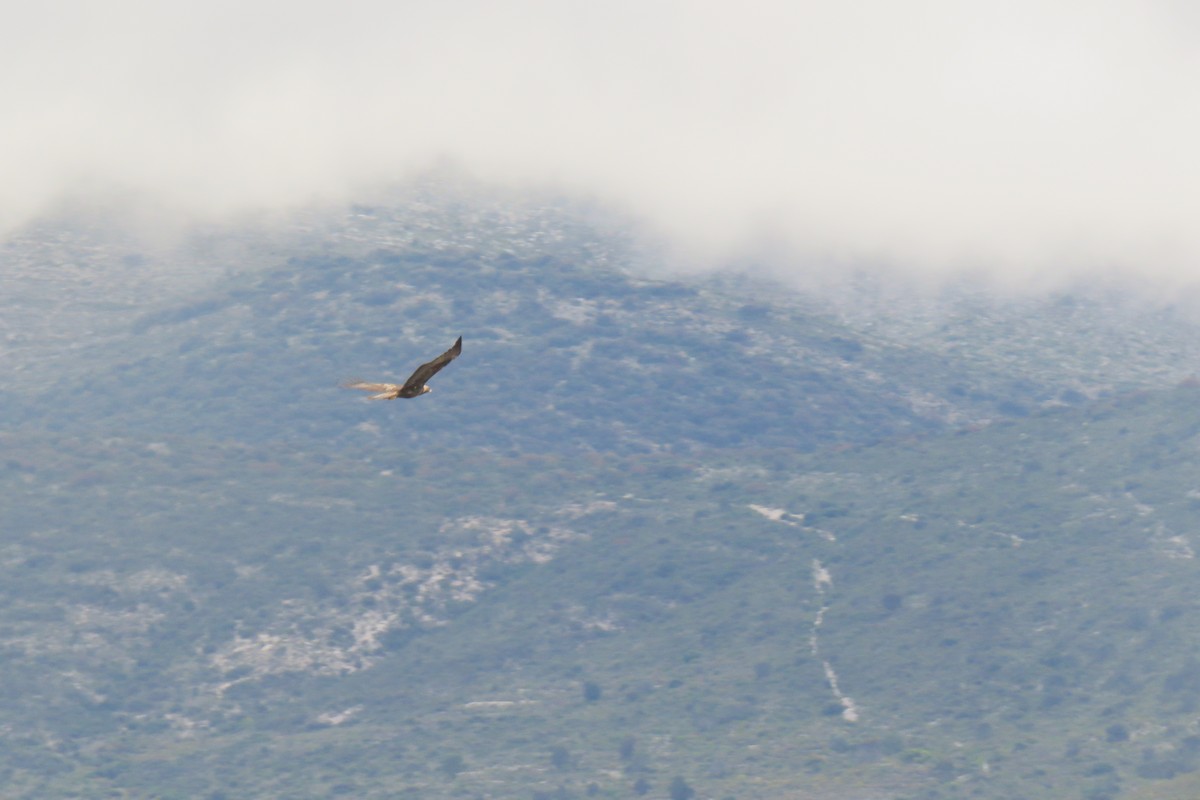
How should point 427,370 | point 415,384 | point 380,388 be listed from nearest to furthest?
point 427,370, point 415,384, point 380,388

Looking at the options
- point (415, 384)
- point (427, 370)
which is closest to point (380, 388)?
point (415, 384)

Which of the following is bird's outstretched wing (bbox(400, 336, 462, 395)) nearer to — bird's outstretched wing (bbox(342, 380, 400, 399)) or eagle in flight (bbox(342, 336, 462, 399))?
eagle in flight (bbox(342, 336, 462, 399))

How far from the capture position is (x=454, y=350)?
128 m

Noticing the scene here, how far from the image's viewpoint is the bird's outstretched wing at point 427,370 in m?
128

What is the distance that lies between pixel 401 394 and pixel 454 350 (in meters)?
4.11

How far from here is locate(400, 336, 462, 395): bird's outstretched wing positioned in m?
128

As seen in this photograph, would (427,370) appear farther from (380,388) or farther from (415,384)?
(380,388)

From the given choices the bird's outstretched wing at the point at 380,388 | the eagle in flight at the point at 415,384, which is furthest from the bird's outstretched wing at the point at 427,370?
the bird's outstretched wing at the point at 380,388

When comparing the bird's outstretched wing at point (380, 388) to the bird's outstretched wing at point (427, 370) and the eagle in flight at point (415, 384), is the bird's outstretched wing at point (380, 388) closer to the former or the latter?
the eagle in flight at point (415, 384)

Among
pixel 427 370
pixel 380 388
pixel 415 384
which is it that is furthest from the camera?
pixel 380 388

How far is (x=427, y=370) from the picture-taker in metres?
130

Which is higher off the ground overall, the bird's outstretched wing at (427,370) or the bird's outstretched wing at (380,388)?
the bird's outstretched wing at (427,370)

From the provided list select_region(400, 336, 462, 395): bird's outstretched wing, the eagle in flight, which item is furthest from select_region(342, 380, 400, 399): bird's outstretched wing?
select_region(400, 336, 462, 395): bird's outstretched wing

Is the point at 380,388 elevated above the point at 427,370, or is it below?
below
